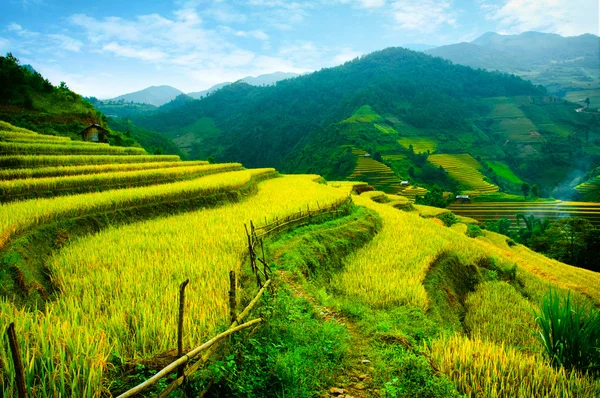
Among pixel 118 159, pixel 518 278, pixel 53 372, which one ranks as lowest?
pixel 518 278

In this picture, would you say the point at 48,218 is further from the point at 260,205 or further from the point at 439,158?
the point at 439,158

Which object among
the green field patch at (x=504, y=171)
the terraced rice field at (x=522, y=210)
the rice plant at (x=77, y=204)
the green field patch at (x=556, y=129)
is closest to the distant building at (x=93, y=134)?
the rice plant at (x=77, y=204)

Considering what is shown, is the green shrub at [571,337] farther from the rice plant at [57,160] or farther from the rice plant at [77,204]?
the rice plant at [57,160]

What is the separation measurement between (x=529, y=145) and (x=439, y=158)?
35.1 meters

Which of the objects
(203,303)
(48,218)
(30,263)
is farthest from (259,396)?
(48,218)

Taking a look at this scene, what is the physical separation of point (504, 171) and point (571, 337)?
9463cm

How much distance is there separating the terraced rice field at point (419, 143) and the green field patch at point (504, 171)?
50.5 ft

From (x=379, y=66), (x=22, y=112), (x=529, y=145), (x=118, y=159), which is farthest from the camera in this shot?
(x=379, y=66)

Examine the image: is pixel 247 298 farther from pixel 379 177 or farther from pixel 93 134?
pixel 379 177

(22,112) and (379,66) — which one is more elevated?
(379,66)

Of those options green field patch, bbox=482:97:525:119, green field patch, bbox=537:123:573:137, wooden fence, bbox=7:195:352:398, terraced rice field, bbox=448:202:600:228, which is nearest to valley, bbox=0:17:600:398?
wooden fence, bbox=7:195:352:398

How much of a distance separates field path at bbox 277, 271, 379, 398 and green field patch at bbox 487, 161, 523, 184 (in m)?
88.9

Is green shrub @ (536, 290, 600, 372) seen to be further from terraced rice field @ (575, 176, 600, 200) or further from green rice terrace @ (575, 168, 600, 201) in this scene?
terraced rice field @ (575, 176, 600, 200)

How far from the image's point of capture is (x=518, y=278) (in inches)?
418
